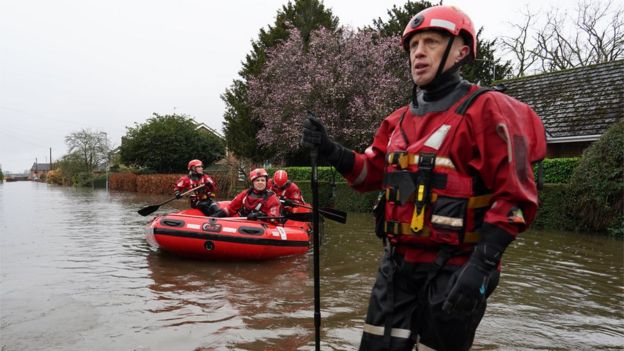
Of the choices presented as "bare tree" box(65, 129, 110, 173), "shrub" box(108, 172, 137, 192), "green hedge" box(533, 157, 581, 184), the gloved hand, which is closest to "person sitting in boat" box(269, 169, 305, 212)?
the gloved hand

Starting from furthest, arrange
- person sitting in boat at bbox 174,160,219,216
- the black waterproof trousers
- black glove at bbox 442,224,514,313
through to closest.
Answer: person sitting in boat at bbox 174,160,219,216, the black waterproof trousers, black glove at bbox 442,224,514,313

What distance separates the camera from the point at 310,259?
8.49 m

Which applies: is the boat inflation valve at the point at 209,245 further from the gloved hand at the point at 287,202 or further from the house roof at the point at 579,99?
the house roof at the point at 579,99

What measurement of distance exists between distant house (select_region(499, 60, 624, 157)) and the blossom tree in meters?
5.52

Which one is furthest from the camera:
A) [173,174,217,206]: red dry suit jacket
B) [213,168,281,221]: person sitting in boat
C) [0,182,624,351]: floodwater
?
[173,174,217,206]: red dry suit jacket

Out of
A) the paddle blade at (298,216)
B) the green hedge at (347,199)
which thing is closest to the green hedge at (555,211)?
the green hedge at (347,199)

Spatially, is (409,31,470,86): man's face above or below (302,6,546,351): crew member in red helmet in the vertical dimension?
above

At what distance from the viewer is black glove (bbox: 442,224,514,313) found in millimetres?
1835

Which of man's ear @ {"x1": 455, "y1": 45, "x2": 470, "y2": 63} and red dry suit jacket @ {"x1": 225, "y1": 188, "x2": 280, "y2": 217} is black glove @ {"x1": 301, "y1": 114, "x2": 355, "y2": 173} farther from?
red dry suit jacket @ {"x1": 225, "y1": 188, "x2": 280, "y2": 217}

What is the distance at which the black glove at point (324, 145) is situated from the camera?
2410 millimetres

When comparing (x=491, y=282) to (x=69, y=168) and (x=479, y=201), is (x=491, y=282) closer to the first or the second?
(x=479, y=201)

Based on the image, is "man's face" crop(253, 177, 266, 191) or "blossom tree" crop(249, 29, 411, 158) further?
"blossom tree" crop(249, 29, 411, 158)

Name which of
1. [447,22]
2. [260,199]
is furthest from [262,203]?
[447,22]

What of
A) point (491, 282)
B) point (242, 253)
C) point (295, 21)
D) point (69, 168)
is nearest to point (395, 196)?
point (491, 282)
